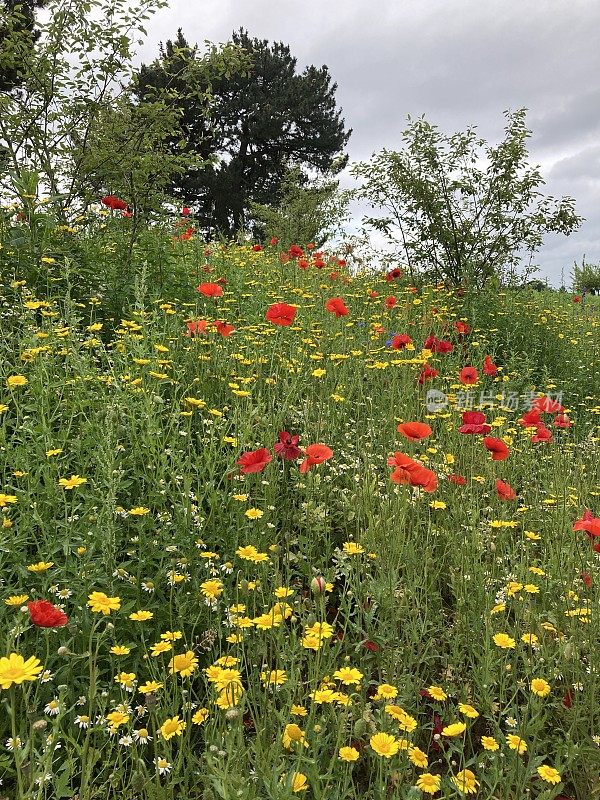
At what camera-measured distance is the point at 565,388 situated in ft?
18.1

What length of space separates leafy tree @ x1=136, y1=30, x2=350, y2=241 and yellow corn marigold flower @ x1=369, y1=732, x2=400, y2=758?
26.1 meters

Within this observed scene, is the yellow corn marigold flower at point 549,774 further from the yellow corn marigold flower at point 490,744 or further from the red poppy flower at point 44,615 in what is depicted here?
the red poppy flower at point 44,615

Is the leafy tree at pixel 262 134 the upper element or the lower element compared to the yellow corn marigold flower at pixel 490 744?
upper

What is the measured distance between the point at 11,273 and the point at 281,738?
3706mm

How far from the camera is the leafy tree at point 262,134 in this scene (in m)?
26.5

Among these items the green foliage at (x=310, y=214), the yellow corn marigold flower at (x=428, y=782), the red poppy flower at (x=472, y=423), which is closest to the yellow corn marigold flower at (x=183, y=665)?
the yellow corn marigold flower at (x=428, y=782)

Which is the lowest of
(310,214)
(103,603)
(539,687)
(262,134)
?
(539,687)

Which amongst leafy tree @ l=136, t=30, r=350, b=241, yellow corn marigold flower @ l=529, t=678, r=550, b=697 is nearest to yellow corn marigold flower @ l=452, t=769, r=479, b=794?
yellow corn marigold flower @ l=529, t=678, r=550, b=697

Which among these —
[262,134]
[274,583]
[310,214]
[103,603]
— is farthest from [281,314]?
[262,134]

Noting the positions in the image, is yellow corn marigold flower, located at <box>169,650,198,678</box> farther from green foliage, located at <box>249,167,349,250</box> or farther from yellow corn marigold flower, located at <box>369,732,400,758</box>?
green foliage, located at <box>249,167,349,250</box>

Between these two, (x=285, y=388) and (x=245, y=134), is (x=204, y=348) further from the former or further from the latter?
(x=245, y=134)

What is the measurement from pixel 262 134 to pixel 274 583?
28192 millimetres

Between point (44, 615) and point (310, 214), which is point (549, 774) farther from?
point (310, 214)

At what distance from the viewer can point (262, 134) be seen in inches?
1076
